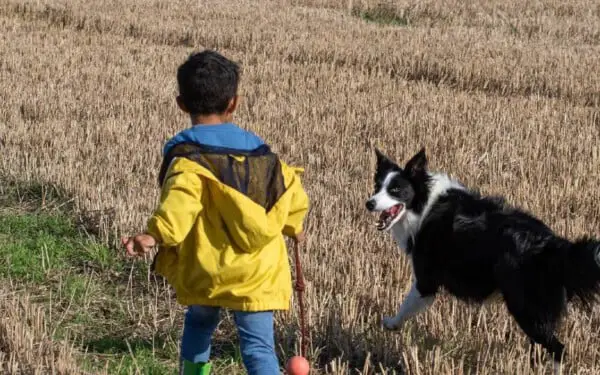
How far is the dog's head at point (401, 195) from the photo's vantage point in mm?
4516

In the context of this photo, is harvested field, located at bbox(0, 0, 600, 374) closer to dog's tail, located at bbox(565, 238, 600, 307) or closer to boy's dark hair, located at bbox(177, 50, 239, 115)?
dog's tail, located at bbox(565, 238, 600, 307)

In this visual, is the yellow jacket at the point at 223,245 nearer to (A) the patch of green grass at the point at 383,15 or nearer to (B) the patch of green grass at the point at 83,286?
(B) the patch of green grass at the point at 83,286

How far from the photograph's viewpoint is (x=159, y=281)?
520 cm

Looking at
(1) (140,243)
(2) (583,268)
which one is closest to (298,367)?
(1) (140,243)

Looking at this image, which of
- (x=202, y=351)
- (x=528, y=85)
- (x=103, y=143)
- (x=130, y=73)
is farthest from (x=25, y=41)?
(x=202, y=351)

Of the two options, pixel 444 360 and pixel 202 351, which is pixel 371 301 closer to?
pixel 444 360

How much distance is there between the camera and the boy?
3.28 meters

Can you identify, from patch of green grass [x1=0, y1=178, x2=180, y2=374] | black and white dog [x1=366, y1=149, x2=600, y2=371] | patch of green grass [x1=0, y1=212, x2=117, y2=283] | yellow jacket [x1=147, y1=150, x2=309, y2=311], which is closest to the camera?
yellow jacket [x1=147, y1=150, x2=309, y2=311]

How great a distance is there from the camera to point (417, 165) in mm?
4512

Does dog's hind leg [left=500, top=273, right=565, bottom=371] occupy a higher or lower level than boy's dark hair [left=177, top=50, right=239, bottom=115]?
lower

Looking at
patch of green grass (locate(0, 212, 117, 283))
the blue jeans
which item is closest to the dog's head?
the blue jeans

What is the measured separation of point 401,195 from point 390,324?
26.8 inches

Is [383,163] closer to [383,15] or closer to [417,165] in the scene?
[417,165]

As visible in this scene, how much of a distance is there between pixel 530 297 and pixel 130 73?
9428mm
